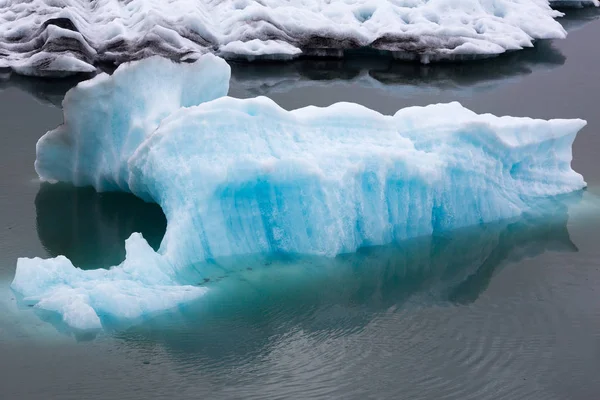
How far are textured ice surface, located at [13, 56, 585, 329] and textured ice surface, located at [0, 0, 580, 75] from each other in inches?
147

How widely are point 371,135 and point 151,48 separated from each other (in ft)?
15.6

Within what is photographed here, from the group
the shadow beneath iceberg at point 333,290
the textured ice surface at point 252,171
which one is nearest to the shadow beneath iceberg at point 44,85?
the textured ice surface at point 252,171

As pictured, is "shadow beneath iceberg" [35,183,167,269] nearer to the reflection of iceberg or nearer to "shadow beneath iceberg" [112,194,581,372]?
"shadow beneath iceberg" [112,194,581,372]

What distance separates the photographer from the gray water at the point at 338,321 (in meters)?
4.00

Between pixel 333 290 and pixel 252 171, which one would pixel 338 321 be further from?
pixel 252 171

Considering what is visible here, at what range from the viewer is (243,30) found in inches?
396

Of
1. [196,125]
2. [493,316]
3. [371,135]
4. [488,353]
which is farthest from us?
[371,135]

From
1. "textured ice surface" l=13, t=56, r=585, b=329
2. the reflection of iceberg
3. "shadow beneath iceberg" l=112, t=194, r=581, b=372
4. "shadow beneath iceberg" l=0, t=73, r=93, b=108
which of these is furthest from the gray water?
the reflection of iceberg

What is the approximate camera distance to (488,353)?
14.2ft

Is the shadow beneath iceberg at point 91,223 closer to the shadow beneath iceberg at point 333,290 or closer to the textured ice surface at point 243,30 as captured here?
the shadow beneath iceberg at point 333,290

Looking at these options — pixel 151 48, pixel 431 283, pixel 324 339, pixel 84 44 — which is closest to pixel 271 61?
pixel 151 48

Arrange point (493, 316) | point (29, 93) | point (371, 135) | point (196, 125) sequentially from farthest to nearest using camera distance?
1. point (29, 93)
2. point (371, 135)
3. point (196, 125)
4. point (493, 316)

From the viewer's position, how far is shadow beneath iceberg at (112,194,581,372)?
4305 mm

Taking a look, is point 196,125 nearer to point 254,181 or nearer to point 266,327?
point 254,181
